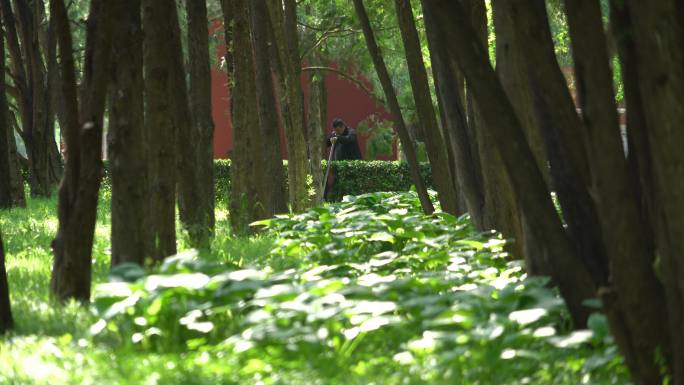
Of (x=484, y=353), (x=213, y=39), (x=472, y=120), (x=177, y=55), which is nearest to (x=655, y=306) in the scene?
(x=484, y=353)

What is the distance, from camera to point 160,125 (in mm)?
8562

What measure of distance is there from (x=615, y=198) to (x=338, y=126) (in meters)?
22.9

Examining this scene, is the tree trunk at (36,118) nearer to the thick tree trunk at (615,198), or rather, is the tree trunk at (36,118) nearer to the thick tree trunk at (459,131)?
the thick tree trunk at (459,131)

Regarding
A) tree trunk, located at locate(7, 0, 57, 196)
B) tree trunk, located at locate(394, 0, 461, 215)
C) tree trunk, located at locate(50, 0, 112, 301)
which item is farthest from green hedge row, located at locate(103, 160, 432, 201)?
tree trunk, located at locate(50, 0, 112, 301)

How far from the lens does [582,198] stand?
17.1 feet

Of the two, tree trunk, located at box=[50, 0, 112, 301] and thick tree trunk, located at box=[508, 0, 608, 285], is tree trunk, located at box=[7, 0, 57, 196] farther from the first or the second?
thick tree trunk, located at box=[508, 0, 608, 285]

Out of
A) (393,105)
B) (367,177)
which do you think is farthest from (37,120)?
(393,105)

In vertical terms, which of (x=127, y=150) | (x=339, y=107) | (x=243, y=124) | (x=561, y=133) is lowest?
(x=561, y=133)

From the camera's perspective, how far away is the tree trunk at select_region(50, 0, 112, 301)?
7.09m

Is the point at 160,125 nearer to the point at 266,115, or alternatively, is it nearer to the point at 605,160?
the point at 605,160

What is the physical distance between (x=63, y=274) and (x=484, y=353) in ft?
11.2

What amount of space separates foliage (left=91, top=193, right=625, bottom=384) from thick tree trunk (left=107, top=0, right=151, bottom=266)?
55.6 inches

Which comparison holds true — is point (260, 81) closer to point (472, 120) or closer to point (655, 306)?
point (472, 120)

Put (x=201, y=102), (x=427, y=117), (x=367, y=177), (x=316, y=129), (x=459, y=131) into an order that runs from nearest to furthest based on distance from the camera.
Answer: (x=459, y=131)
(x=427, y=117)
(x=201, y=102)
(x=316, y=129)
(x=367, y=177)
